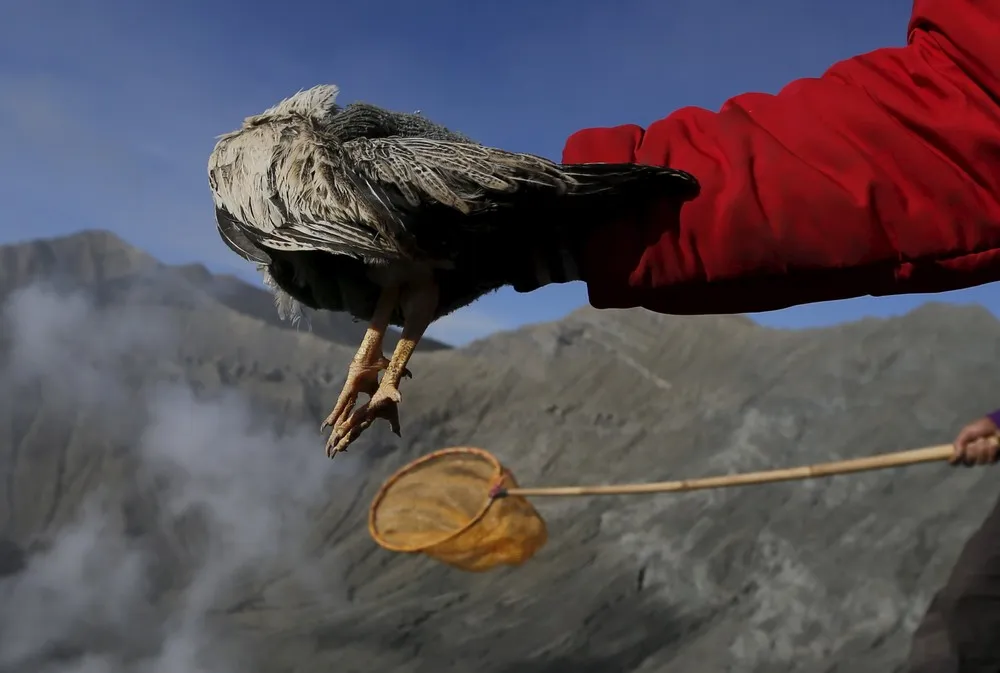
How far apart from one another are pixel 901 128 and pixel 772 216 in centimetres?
8

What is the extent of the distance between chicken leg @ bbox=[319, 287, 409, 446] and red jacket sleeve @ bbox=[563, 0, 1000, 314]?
14 cm

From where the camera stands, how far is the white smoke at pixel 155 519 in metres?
4.05

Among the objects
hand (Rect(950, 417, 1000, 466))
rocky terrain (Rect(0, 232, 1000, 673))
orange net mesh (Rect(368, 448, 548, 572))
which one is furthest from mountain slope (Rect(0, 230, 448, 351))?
hand (Rect(950, 417, 1000, 466))

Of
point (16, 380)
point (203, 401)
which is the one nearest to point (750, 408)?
point (203, 401)

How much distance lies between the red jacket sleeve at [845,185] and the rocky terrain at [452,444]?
118 inches

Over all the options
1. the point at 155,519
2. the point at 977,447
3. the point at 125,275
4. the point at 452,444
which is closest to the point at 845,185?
the point at 977,447

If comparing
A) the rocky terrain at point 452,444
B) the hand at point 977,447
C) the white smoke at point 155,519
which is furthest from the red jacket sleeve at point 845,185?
the white smoke at point 155,519

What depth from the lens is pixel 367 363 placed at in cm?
48

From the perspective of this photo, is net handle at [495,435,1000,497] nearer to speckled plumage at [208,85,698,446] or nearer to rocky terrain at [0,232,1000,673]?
speckled plumage at [208,85,698,446]

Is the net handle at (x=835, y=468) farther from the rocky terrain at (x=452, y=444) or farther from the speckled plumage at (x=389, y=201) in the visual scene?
the rocky terrain at (x=452, y=444)

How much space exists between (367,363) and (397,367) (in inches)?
0.9

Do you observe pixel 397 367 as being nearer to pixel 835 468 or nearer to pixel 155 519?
pixel 835 468

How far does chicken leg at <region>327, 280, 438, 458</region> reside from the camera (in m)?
0.46

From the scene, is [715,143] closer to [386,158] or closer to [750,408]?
[386,158]
